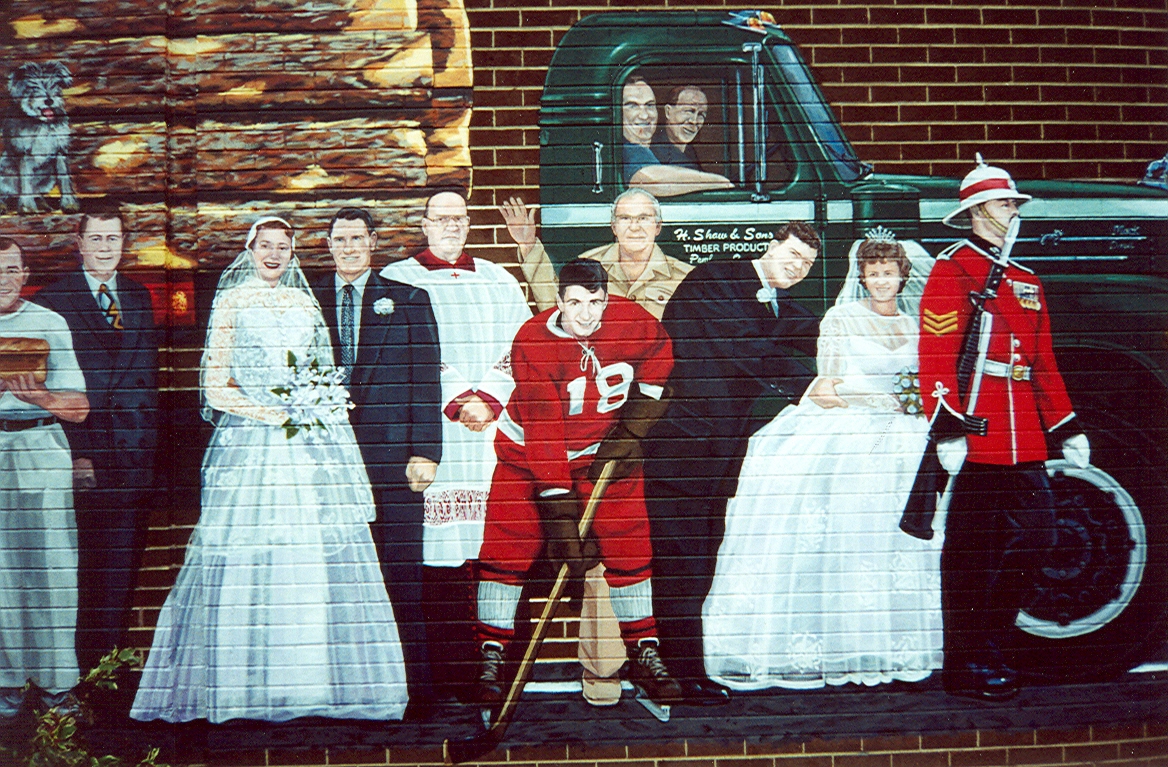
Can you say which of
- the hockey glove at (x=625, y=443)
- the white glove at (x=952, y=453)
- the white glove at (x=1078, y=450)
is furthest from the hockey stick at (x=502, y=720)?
the white glove at (x=1078, y=450)

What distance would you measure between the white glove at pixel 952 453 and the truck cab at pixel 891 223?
490mm

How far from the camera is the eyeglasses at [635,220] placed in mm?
4086

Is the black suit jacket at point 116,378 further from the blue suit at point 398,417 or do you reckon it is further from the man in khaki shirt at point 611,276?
the man in khaki shirt at point 611,276

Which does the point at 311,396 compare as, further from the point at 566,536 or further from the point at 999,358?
the point at 999,358

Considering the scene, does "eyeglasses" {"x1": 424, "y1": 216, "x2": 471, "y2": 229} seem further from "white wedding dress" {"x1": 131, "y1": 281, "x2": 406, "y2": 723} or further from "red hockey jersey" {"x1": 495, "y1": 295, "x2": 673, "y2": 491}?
"white wedding dress" {"x1": 131, "y1": 281, "x2": 406, "y2": 723}

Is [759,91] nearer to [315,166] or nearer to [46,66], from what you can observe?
[315,166]

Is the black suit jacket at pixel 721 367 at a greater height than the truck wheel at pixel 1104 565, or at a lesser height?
greater

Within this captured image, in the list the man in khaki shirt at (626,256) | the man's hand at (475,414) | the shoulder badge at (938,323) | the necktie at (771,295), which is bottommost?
the man's hand at (475,414)

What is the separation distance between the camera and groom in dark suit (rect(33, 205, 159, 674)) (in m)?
4.08

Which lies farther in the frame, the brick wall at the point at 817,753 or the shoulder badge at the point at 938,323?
the shoulder badge at the point at 938,323

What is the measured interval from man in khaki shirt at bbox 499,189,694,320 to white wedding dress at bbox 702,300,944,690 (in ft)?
2.82

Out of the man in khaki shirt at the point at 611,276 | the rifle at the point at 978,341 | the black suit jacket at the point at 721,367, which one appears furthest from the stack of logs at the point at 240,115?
the rifle at the point at 978,341

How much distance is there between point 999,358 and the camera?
4.15 m

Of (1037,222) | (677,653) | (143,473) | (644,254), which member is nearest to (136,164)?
(143,473)
